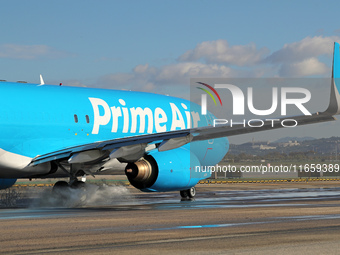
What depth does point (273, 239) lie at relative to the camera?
12.5 meters

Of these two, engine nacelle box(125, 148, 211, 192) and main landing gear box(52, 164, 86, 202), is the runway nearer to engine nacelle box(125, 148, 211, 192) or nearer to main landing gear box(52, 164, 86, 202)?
engine nacelle box(125, 148, 211, 192)

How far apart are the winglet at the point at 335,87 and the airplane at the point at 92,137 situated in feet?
0.11

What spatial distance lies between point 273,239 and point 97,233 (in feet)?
12.6

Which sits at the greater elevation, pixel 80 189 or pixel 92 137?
pixel 92 137

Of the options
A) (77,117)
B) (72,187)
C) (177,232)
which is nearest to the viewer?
(177,232)

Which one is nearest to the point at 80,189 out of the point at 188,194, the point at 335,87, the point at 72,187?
the point at 72,187

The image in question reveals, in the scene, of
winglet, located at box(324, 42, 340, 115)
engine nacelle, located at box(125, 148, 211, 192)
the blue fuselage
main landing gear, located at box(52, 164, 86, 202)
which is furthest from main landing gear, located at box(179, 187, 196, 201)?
winglet, located at box(324, 42, 340, 115)

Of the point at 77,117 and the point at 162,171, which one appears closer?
the point at 162,171

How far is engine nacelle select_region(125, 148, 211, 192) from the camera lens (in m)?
23.0

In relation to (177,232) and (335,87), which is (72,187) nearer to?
(335,87)

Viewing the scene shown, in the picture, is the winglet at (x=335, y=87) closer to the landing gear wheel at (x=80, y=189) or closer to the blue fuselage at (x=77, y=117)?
the blue fuselage at (x=77, y=117)

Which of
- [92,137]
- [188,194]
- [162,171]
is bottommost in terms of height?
[188,194]

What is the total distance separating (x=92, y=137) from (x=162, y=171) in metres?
4.48

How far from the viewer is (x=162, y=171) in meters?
23.4
